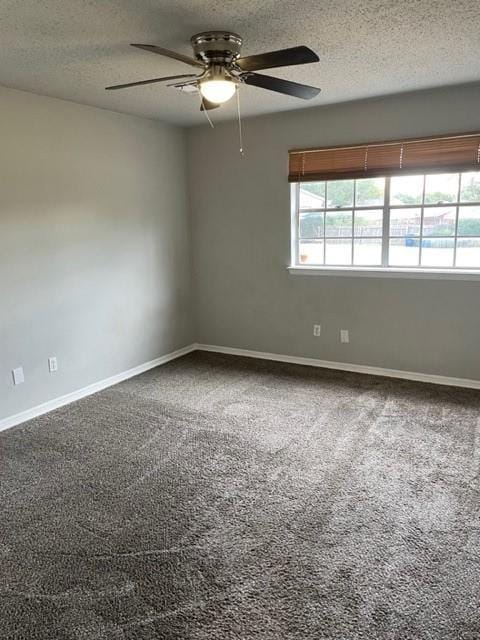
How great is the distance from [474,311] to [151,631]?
3430 millimetres

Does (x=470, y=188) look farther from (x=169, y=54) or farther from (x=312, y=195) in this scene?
(x=169, y=54)

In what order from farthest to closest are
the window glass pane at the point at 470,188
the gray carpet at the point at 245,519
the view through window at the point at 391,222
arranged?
1. the view through window at the point at 391,222
2. the window glass pane at the point at 470,188
3. the gray carpet at the point at 245,519

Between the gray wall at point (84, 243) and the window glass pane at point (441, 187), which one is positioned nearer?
the gray wall at point (84, 243)

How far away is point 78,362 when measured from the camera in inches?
160

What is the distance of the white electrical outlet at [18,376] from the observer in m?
3.55

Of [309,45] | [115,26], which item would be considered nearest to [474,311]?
[309,45]

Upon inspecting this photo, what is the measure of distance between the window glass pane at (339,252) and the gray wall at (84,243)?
5.43 feet

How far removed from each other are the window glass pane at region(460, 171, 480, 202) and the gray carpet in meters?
1.66

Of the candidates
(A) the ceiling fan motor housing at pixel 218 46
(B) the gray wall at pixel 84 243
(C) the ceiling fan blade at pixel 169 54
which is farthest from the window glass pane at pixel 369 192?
(C) the ceiling fan blade at pixel 169 54

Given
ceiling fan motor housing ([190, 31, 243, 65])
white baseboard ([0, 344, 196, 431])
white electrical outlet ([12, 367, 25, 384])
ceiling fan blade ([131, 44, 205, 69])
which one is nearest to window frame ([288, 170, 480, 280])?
white baseboard ([0, 344, 196, 431])

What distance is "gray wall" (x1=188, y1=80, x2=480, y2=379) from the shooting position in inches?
156

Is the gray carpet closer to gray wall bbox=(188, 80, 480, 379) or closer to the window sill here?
gray wall bbox=(188, 80, 480, 379)

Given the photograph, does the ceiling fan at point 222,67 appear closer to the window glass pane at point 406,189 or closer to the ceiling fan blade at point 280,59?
the ceiling fan blade at point 280,59

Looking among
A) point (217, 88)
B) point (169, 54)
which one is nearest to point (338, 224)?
point (217, 88)
